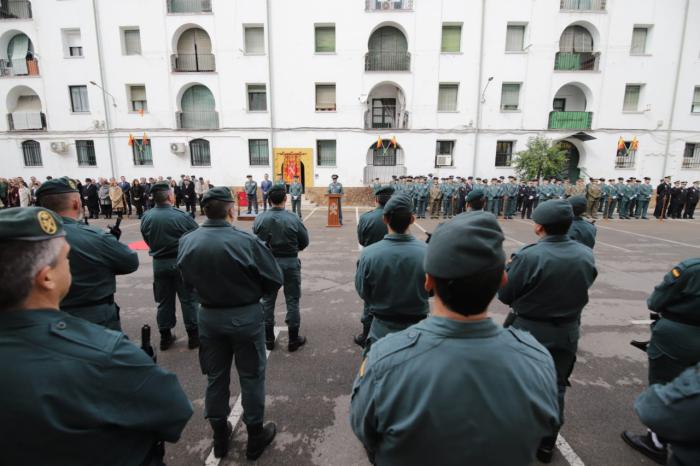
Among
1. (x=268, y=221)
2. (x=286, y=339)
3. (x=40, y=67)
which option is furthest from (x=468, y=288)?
(x=40, y=67)

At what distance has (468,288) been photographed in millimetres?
1235

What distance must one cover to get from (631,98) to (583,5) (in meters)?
6.59

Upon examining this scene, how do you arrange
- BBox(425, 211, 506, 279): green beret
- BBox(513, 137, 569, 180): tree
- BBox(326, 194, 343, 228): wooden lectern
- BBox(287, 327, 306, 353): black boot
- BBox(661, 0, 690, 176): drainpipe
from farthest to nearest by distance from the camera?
BBox(661, 0, 690, 176): drainpipe < BBox(513, 137, 569, 180): tree < BBox(326, 194, 343, 228): wooden lectern < BBox(287, 327, 306, 353): black boot < BBox(425, 211, 506, 279): green beret

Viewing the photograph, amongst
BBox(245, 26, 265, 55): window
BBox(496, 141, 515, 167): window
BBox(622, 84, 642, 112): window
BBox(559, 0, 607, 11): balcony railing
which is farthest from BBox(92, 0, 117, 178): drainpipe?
BBox(622, 84, 642, 112): window

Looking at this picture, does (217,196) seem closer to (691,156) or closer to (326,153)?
(326,153)

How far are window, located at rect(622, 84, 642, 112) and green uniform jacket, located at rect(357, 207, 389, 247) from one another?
82.8 feet

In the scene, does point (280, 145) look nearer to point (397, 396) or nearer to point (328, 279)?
point (328, 279)

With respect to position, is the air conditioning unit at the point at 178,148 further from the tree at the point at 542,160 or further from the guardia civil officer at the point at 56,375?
the guardia civil officer at the point at 56,375

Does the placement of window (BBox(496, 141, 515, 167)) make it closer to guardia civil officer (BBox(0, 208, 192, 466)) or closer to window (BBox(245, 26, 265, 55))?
window (BBox(245, 26, 265, 55))

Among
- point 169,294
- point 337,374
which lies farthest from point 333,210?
point 337,374

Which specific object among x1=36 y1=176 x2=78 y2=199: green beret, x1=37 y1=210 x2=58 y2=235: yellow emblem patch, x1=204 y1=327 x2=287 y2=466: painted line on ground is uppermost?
x1=36 y1=176 x2=78 y2=199: green beret

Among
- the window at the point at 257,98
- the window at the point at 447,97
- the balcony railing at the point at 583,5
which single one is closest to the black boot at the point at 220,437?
Result: the window at the point at 257,98

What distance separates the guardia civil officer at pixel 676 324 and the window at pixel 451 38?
22.7 m

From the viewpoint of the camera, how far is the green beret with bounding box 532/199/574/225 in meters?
2.84
